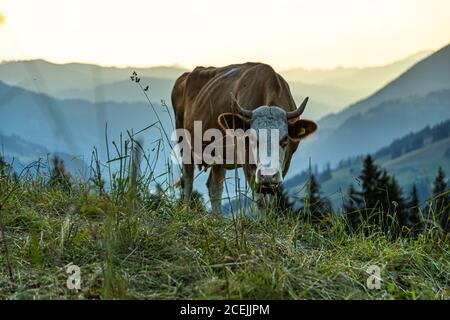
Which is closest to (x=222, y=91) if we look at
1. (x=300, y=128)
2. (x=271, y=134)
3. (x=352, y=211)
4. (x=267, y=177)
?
(x=300, y=128)

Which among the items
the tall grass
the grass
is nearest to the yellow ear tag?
the tall grass

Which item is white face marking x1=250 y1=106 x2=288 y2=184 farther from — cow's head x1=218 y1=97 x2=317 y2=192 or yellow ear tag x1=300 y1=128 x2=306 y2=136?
yellow ear tag x1=300 y1=128 x2=306 y2=136

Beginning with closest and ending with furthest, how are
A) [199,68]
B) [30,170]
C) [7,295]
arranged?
1. [7,295]
2. [30,170]
3. [199,68]

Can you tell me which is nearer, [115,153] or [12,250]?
[12,250]

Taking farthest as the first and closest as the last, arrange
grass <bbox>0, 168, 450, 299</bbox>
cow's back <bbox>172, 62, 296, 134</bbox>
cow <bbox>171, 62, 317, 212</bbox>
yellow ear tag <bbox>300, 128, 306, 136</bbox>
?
cow's back <bbox>172, 62, 296, 134</bbox> → yellow ear tag <bbox>300, 128, 306, 136</bbox> → cow <bbox>171, 62, 317, 212</bbox> → grass <bbox>0, 168, 450, 299</bbox>

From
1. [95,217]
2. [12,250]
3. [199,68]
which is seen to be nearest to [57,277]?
[12,250]

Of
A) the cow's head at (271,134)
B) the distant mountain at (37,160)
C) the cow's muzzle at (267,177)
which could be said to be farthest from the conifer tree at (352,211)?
the distant mountain at (37,160)

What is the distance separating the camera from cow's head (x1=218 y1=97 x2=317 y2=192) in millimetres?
7952

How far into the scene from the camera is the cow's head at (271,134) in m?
7.95

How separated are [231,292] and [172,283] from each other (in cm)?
46

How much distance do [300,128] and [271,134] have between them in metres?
0.69

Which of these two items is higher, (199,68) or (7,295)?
(199,68)
